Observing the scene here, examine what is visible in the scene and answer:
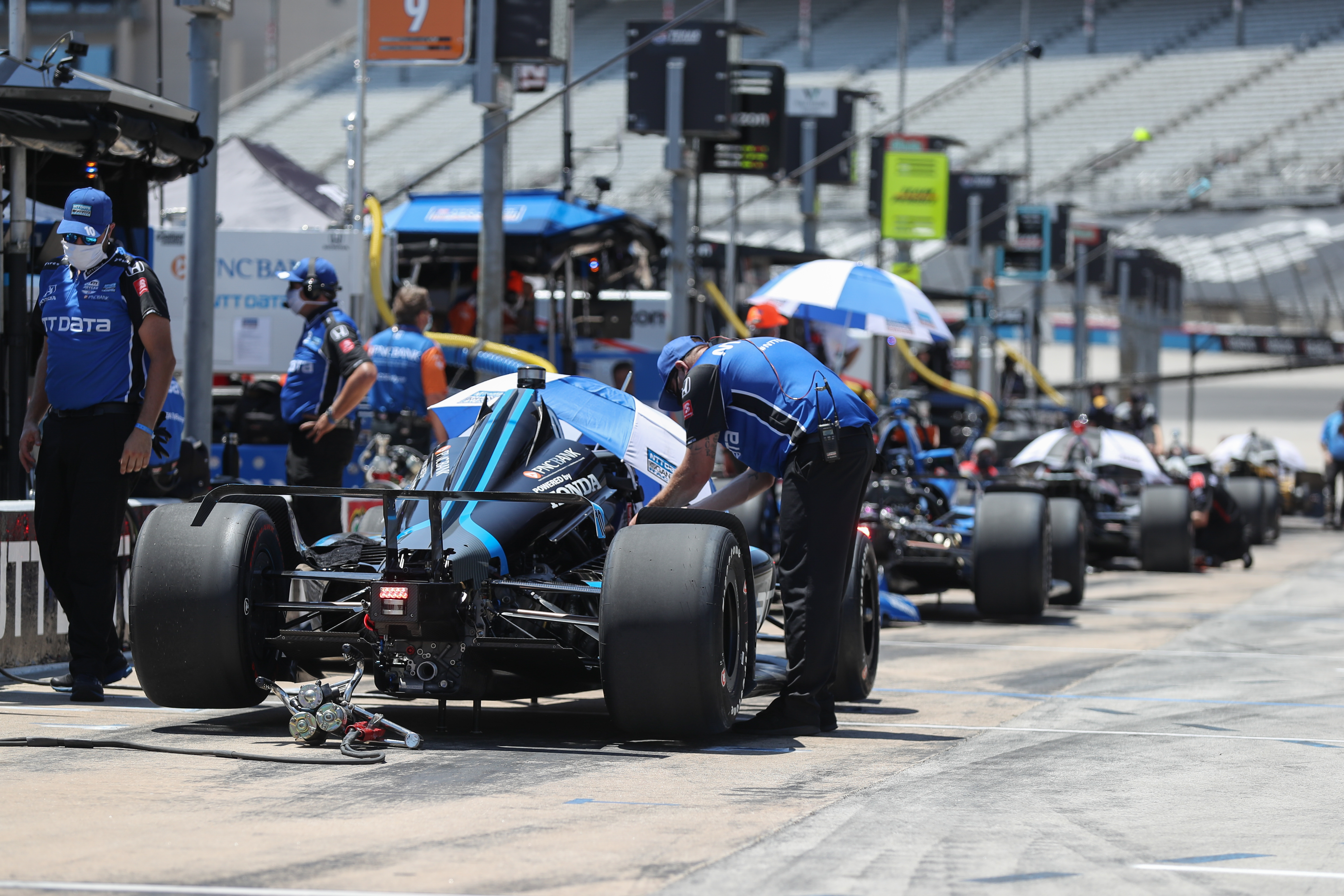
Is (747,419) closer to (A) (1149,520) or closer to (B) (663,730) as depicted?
(B) (663,730)

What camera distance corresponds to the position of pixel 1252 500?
873 inches

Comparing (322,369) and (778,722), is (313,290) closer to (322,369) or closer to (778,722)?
(322,369)

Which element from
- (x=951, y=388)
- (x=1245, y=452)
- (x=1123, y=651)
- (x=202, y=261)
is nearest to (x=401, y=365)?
(x=202, y=261)

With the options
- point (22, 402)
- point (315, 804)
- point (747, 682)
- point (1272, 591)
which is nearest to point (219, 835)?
point (315, 804)

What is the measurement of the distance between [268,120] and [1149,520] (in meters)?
49.7

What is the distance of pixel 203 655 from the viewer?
250 inches

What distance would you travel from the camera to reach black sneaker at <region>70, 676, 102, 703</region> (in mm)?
7430

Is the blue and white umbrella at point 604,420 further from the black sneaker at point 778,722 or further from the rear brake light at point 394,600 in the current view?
the rear brake light at point 394,600

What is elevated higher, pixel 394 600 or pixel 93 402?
pixel 93 402

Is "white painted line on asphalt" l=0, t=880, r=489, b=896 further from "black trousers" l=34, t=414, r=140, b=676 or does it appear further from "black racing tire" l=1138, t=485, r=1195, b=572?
"black racing tire" l=1138, t=485, r=1195, b=572

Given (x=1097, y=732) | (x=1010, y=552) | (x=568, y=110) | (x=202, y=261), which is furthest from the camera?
(x=568, y=110)

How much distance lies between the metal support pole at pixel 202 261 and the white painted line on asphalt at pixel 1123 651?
4313mm

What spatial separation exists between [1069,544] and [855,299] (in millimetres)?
2444

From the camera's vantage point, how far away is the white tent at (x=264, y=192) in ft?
56.8
